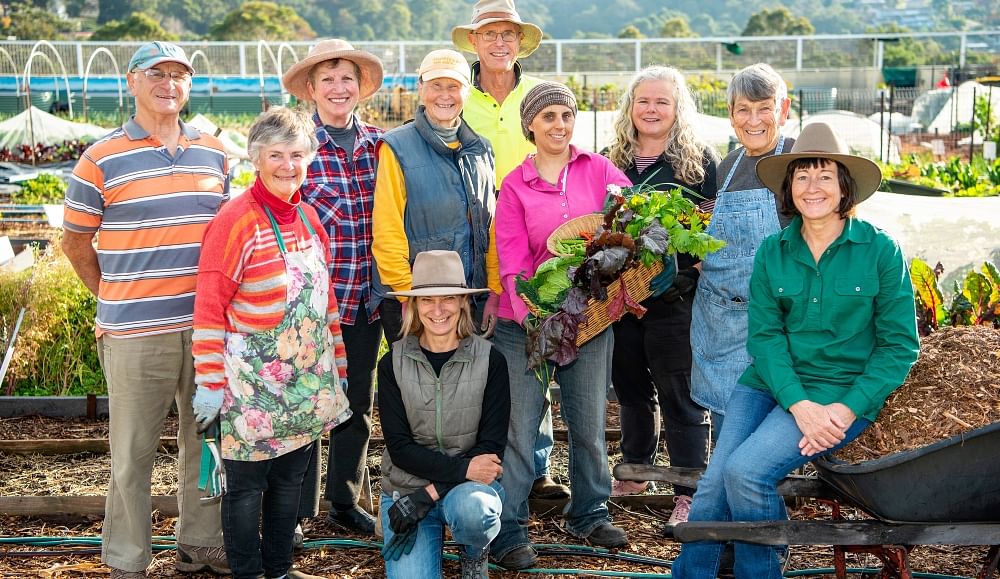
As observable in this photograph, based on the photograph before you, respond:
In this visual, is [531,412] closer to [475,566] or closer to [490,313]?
[490,313]

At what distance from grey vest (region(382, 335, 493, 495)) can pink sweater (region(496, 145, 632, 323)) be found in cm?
37

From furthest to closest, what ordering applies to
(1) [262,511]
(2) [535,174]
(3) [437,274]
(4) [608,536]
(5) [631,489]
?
(5) [631,489]
(4) [608,536]
(2) [535,174]
(1) [262,511]
(3) [437,274]

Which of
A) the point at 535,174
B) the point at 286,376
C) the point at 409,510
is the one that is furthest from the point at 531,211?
the point at 409,510

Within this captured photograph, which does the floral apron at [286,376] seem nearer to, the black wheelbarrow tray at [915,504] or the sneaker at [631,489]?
the black wheelbarrow tray at [915,504]

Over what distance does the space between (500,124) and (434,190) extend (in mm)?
698

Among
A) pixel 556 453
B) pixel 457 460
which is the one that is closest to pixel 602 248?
pixel 457 460

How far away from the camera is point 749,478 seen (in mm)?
3357

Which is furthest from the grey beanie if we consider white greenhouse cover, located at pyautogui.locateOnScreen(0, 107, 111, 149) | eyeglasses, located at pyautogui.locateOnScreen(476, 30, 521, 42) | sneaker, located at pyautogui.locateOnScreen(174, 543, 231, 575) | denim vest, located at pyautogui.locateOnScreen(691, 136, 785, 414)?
white greenhouse cover, located at pyautogui.locateOnScreen(0, 107, 111, 149)

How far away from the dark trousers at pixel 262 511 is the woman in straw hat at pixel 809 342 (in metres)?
1.54

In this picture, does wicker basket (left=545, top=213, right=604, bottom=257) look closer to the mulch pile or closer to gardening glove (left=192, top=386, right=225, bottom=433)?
the mulch pile

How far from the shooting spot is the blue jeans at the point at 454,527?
12.1 ft

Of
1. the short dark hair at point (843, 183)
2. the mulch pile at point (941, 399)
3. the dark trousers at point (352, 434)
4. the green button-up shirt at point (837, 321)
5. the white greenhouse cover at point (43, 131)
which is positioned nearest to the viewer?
the mulch pile at point (941, 399)

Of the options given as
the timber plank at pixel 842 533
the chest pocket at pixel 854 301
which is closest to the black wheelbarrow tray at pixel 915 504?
the timber plank at pixel 842 533

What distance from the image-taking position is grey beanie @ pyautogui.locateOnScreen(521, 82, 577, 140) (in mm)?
4082
